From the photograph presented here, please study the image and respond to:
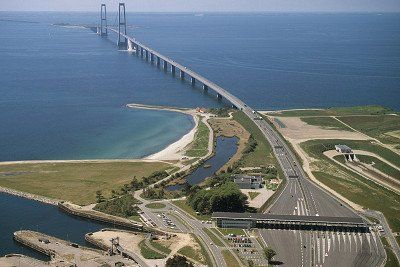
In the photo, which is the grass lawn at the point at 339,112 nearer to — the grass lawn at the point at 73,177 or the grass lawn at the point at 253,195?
the grass lawn at the point at 73,177

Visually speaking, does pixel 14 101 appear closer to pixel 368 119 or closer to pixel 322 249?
pixel 368 119

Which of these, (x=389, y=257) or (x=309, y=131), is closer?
(x=389, y=257)

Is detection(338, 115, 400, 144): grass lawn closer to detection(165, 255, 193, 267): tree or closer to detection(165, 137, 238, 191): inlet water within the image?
detection(165, 137, 238, 191): inlet water

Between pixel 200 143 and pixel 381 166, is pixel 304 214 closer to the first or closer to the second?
pixel 381 166

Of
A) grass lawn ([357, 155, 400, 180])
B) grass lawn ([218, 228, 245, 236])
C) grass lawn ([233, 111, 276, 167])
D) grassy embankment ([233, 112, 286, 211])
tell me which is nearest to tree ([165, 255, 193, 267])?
grass lawn ([218, 228, 245, 236])

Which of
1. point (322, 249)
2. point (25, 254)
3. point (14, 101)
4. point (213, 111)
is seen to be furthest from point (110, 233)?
point (14, 101)

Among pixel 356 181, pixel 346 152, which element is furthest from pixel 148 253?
pixel 346 152

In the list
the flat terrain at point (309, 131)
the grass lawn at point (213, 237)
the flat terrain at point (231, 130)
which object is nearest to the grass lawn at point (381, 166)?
the flat terrain at point (309, 131)
